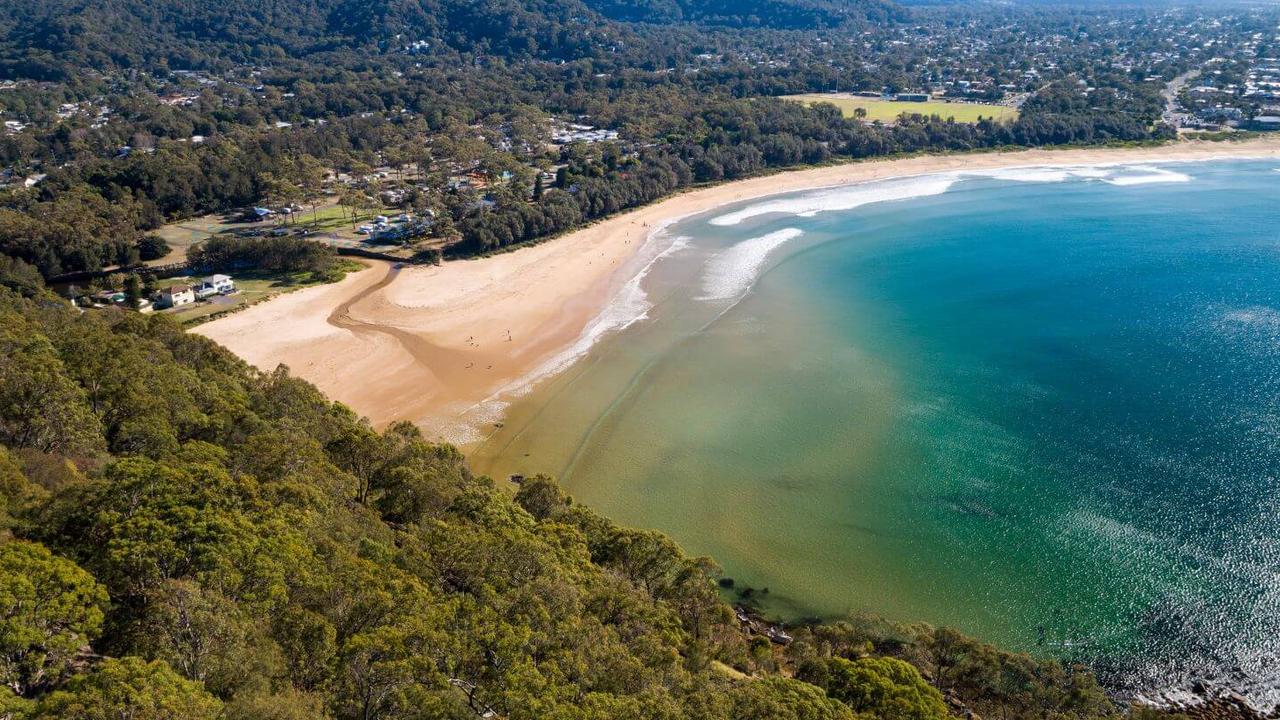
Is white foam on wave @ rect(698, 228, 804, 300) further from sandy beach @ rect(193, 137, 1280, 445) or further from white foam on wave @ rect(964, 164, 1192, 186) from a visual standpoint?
white foam on wave @ rect(964, 164, 1192, 186)

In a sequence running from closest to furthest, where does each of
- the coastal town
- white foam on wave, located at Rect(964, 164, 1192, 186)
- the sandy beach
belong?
the coastal town < the sandy beach < white foam on wave, located at Rect(964, 164, 1192, 186)

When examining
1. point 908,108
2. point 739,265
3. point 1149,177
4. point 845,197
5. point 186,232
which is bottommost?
point 739,265

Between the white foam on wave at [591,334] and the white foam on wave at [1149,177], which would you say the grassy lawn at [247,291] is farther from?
the white foam on wave at [1149,177]

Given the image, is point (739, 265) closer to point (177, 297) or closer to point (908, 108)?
point (177, 297)

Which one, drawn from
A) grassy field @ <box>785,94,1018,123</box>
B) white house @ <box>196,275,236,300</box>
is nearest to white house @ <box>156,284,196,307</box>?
white house @ <box>196,275,236,300</box>

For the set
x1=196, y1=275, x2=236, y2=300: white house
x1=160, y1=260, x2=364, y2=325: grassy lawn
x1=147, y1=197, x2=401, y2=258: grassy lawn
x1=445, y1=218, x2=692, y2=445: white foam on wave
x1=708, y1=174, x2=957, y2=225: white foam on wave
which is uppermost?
x1=147, y1=197, x2=401, y2=258: grassy lawn

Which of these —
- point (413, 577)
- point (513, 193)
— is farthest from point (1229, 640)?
point (513, 193)

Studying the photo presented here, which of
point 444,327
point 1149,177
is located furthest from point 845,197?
point 444,327
